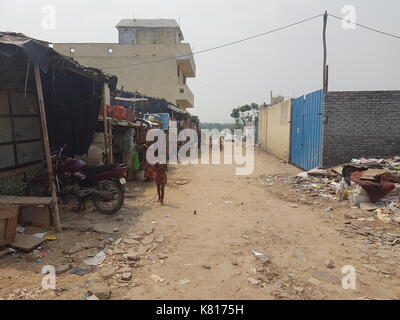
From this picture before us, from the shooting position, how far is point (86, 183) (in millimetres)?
5781

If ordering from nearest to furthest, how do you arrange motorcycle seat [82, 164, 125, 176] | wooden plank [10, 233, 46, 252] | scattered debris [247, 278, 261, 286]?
scattered debris [247, 278, 261, 286]
wooden plank [10, 233, 46, 252]
motorcycle seat [82, 164, 125, 176]

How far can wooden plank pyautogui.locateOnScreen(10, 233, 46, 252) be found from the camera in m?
3.99

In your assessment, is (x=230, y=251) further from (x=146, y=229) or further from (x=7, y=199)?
(x=7, y=199)

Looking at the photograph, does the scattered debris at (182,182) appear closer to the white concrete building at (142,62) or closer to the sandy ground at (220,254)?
the sandy ground at (220,254)

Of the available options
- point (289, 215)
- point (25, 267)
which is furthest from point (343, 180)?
point (25, 267)

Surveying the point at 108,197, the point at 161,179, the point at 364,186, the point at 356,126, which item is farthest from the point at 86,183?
the point at 356,126

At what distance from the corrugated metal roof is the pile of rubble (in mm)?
22291

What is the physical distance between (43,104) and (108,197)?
2010 mm

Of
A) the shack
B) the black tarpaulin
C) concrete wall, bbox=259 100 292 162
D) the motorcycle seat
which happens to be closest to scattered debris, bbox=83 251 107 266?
the motorcycle seat

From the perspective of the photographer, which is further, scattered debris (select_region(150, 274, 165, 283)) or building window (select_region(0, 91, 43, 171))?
building window (select_region(0, 91, 43, 171))

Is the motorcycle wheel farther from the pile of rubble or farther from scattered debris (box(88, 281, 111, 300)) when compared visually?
the pile of rubble

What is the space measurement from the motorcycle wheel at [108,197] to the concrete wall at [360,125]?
24.3ft

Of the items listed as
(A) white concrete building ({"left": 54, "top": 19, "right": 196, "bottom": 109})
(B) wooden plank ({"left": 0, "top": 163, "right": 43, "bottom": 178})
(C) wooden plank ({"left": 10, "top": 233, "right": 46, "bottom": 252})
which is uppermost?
(A) white concrete building ({"left": 54, "top": 19, "right": 196, "bottom": 109})

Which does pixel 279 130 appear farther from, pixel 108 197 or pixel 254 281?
pixel 254 281
